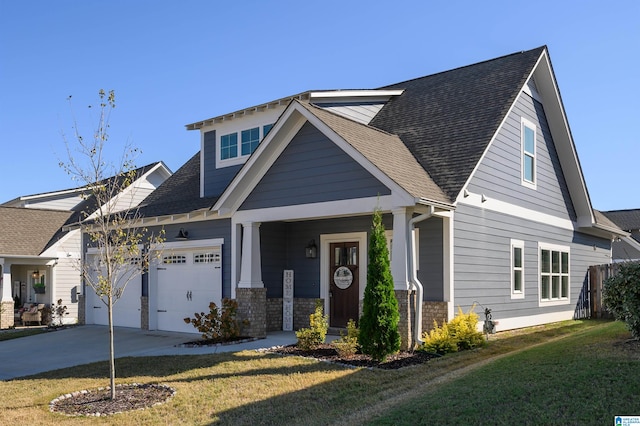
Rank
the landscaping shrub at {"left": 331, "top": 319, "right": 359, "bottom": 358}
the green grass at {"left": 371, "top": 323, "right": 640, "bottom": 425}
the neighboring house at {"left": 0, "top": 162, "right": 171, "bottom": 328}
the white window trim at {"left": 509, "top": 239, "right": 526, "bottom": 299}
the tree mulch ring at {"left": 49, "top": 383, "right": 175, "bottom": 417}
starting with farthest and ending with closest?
the neighboring house at {"left": 0, "top": 162, "right": 171, "bottom": 328} < the white window trim at {"left": 509, "top": 239, "right": 526, "bottom": 299} < the landscaping shrub at {"left": 331, "top": 319, "right": 359, "bottom": 358} < the tree mulch ring at {"left": 49, "top": 383, "right": 175, "bottom": 417} < the green grass at {"left": 371, "top": 323, "right": 640, "bottom": 425}

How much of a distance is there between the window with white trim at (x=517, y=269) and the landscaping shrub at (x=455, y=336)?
11.9ft

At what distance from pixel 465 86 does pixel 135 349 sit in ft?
36.2

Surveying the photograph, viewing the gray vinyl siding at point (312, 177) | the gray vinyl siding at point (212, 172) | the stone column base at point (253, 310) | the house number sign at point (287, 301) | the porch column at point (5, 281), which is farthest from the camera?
the porch column at point (5, 281)

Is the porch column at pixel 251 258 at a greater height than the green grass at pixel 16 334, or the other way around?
the porch column at pixel 251 258

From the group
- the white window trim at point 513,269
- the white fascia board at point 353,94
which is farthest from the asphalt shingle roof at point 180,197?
the white window trim at point 513,269

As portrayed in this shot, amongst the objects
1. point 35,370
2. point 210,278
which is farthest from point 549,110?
point 35,370

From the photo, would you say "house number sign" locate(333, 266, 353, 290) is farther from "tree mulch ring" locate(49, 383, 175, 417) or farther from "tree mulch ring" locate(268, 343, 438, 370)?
"tree mulch ring" locate(49, 383, 175, 417)

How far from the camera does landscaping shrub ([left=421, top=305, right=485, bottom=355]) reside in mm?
11938

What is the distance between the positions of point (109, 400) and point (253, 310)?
5690mm

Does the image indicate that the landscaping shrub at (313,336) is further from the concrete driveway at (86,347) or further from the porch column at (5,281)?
the porch column at (5,281)

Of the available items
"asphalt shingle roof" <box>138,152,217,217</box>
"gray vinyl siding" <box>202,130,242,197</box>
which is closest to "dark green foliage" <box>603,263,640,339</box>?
"asphalt shingle roof" <box>138,152,217,217</box>

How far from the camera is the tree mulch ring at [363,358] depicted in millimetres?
10876

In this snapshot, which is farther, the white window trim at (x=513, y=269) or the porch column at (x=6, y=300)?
the porch column at (x=6, y=300)

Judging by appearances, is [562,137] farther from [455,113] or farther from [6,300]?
[6,300]
